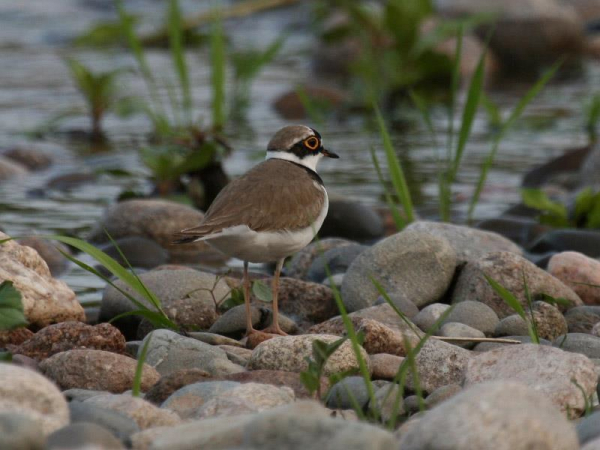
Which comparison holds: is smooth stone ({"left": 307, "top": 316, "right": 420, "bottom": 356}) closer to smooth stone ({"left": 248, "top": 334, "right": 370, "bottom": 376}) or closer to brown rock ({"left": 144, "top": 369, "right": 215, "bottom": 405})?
smooth stone ({"left": 248, "top": 334, "right": 370, "bottom": 376})

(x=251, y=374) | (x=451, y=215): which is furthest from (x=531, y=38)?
(x=251, y=374)

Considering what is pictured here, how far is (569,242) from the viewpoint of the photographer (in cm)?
718

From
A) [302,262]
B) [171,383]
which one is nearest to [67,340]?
[171,383]

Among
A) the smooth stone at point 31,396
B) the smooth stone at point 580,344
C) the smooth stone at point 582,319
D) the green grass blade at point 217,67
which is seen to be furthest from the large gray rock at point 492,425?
the green grass blade at point 217,67

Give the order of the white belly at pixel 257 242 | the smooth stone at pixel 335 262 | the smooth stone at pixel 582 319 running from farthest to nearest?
the smooth stone at pixel 335 262
the smooth stone at pixel 582 319
the white belly at pixel 257 242

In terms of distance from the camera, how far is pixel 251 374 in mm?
4297

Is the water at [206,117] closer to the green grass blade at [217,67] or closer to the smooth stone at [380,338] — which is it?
the green grass blade at [217,67]

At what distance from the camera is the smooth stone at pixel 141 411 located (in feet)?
11.9

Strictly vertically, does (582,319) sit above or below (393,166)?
below

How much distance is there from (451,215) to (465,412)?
5.64m

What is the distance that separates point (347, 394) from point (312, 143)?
1879 mm

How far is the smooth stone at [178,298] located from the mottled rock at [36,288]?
0.38 m

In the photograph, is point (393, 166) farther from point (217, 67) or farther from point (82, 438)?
point (82, 438)

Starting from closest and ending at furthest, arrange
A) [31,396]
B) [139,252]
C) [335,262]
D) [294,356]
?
[31,396], [294,356], [335,262], [139,252]
